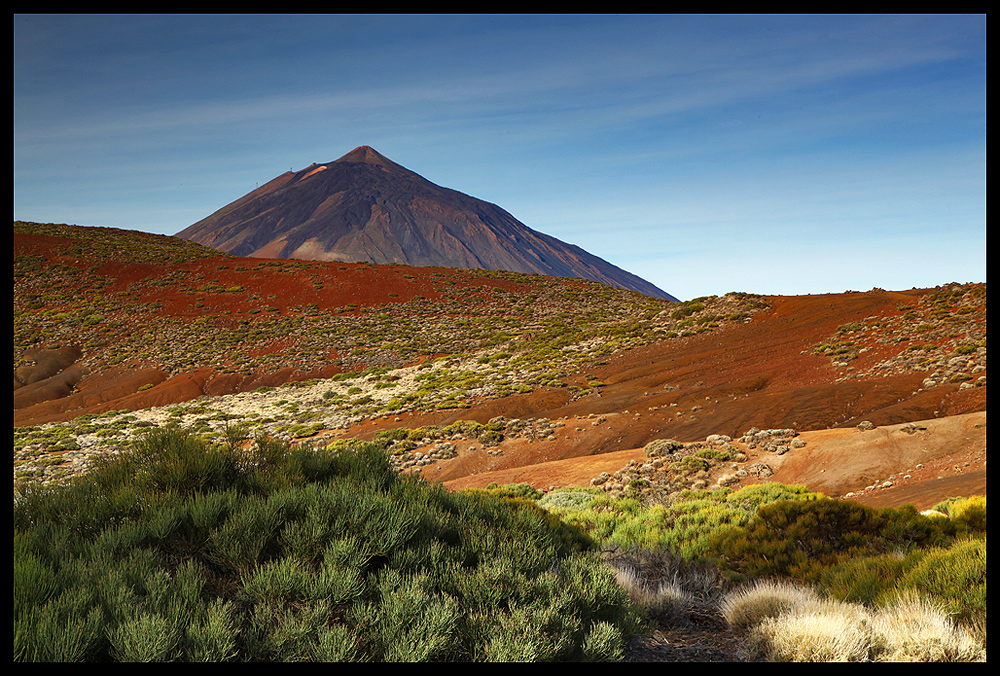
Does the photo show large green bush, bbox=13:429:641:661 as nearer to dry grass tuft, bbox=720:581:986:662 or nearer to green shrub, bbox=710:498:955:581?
dry grass tuft, bbox=720:581:986:662

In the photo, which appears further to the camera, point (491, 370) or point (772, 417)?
point (491, 370)

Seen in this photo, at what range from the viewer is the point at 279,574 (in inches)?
159

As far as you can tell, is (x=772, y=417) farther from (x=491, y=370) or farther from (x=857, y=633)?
(x=491, y=370)

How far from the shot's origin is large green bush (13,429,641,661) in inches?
139

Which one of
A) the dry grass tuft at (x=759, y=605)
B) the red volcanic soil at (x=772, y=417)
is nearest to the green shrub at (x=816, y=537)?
the dry grass tuft at (x=759, y=605)

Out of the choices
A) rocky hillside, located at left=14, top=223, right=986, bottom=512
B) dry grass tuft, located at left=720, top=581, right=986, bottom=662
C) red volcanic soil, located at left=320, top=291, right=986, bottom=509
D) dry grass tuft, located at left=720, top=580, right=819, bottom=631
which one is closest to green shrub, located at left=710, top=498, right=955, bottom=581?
dry grass tuft, located at left=720, top=580, right=819, bottom=631

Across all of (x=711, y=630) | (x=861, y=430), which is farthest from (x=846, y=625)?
(x=861, y=430)

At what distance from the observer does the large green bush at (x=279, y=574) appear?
11.6ft

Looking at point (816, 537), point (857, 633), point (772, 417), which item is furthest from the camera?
point (772, 417)

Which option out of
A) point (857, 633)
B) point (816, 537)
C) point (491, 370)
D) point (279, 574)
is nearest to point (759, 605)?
point (857, 633)

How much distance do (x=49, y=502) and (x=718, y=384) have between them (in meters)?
23.8

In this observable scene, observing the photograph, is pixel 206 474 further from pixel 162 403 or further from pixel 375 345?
pixel 375 345

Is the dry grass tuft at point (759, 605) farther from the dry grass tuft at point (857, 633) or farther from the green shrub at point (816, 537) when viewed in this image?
the green shrub at point (816, 537)

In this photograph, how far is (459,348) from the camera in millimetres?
45781
